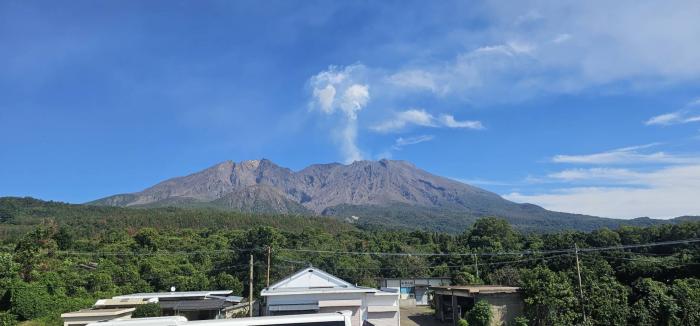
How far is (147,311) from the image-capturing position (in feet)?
64.5

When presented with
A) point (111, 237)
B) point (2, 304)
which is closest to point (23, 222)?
point (111, 237)

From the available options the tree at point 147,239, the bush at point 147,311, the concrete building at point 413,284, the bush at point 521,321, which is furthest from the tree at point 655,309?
the tree at point 147,239

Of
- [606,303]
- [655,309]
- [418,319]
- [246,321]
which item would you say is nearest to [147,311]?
[246,321]

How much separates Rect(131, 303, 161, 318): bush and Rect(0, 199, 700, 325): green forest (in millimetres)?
4833

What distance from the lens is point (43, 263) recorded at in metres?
31.1

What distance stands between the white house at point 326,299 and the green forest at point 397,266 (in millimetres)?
6319

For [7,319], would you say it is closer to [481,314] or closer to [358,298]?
[358,298]

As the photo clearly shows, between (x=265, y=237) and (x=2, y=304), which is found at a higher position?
(x=265, y=237)

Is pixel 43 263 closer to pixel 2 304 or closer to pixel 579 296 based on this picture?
pixel 2 304

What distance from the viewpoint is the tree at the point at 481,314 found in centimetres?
2056

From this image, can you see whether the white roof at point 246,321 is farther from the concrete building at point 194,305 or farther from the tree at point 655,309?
the tree at point 655,309

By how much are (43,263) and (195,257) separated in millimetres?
17512

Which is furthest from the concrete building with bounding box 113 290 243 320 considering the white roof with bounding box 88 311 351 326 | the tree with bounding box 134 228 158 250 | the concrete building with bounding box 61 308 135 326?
the tree with bounding box 134 228 158 250

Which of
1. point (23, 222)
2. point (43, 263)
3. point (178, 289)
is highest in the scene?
point (23, 222)
